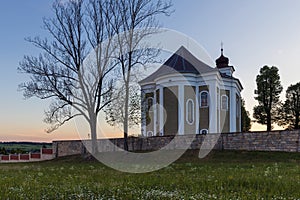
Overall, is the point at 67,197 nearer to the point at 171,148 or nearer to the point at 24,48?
the point at 171,148

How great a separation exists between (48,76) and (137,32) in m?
9.26

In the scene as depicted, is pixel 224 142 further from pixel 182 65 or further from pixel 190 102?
pixel 182 65

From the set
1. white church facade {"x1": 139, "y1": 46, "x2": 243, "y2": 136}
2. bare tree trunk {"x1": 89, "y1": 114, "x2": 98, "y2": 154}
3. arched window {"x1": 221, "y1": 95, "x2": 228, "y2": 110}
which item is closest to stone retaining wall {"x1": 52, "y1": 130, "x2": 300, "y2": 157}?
bare tree trunk {"x1": 89, "y1": 114, "x2": 98, "y2": 154}

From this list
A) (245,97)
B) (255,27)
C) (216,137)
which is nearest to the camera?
(255,27)

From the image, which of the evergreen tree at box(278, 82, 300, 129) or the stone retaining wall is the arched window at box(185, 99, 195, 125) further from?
the evergreen tree at box(278, 82, 300, 129)

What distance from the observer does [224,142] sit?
2931cm

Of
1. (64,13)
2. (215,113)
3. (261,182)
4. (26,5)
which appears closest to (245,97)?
(215,113)

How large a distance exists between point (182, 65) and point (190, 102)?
5.20 m

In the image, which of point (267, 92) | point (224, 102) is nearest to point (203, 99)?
point (224, 102)

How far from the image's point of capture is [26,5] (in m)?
21.1

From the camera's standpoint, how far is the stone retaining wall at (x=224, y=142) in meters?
26.1

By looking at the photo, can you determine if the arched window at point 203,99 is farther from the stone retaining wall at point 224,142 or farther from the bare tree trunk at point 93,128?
the bare tree trunk at point 93,128

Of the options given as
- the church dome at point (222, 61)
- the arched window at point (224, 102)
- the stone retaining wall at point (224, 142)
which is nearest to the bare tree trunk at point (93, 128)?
the stone retaining wall at point (224, 142)

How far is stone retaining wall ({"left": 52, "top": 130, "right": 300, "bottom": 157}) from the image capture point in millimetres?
26078
